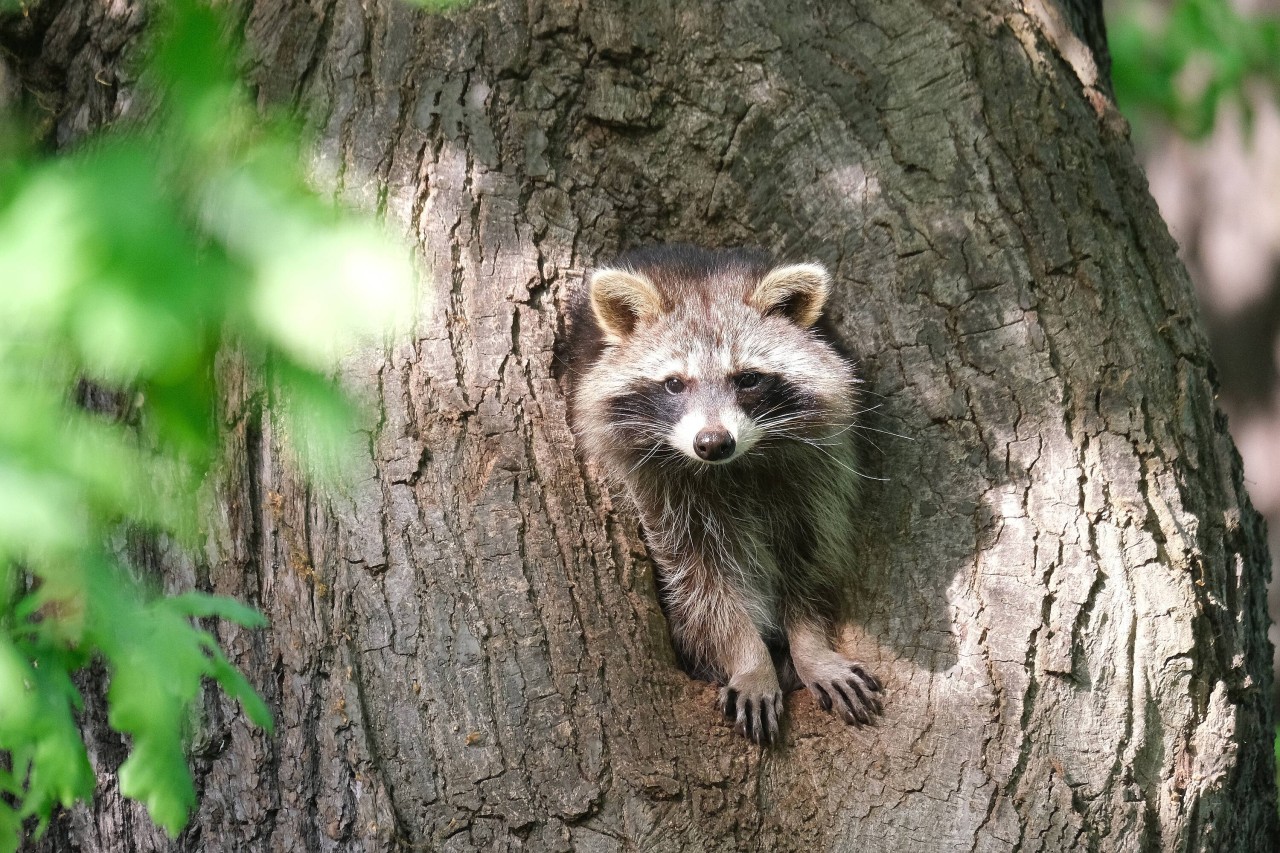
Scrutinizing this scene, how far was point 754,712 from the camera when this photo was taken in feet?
10.7

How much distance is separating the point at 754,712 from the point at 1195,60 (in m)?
5.08

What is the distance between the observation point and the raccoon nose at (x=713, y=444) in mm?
3465

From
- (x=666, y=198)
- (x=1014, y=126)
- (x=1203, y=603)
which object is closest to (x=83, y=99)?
(x=666, y=198)

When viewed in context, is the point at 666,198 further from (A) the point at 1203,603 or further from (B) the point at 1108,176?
(A) the point at 1203,603

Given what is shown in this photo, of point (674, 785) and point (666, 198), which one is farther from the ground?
point (666, 198)

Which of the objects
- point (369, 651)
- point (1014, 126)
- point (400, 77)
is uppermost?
point (1014, 126)

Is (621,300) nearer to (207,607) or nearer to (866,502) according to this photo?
(866,502)

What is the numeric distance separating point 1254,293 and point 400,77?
5814 mm

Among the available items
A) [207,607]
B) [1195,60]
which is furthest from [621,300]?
[1195,60]

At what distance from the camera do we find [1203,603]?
122 inches

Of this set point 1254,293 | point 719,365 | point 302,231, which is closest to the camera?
point 302,231

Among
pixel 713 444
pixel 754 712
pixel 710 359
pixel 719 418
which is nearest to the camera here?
pixel 754 712

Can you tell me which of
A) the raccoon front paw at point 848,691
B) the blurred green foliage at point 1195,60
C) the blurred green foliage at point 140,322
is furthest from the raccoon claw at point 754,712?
the blurred green foliage at point 1195,60

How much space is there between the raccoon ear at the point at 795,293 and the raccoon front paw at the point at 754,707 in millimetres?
1190
